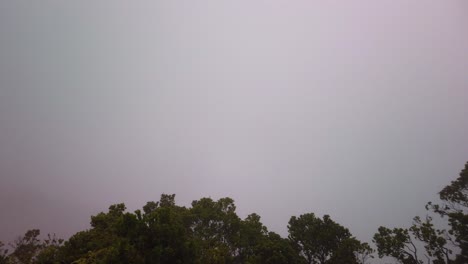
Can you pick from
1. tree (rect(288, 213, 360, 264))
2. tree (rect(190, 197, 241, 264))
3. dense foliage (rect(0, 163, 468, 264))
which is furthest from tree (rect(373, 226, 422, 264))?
tree (rect(190, 197, 241, 264))

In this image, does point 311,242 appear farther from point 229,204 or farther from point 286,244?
point 229,204

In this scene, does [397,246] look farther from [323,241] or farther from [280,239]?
[280,239]

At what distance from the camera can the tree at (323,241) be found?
Answer: 32.6 meters

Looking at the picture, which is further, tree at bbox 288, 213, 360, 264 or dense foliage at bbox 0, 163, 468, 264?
tree at bbox 288, 213, 360, 264

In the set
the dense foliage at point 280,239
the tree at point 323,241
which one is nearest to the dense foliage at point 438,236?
the dense foliage at point 280,239

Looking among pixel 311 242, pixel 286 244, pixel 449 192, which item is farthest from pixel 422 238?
pixel 286 244

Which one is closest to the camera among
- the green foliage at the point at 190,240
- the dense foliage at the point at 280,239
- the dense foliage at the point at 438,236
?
the green foliage at the point at 190,240

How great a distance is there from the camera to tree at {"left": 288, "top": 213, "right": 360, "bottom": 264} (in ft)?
107

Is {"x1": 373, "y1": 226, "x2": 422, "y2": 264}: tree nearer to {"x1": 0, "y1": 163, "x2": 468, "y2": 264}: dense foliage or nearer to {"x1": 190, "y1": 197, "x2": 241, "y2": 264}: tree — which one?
{"x1": 0, "y1": 163, "x2": 468, "y2": 264}: dense foliage

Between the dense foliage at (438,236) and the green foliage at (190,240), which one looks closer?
the green foliage at (190,240)

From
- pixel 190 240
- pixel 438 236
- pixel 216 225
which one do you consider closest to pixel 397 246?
pixel 438 236

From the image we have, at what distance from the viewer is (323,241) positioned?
3412 cm

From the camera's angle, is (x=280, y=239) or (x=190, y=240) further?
(x=280, y=239)

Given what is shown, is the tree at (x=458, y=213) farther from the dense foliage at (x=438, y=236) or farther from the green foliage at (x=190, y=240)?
the green foliage at (x=190, y=240)
